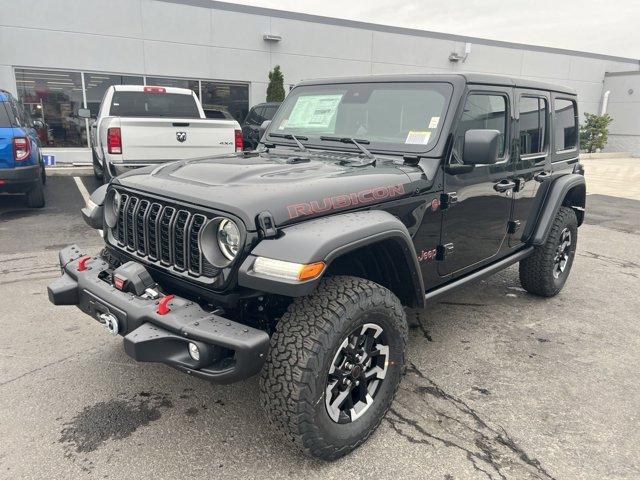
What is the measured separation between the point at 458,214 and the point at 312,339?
161 cm

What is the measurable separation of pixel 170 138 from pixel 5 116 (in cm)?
275

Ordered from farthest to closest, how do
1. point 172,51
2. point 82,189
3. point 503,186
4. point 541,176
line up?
point 172,51
point 82,189
point 541,176
point 503,186

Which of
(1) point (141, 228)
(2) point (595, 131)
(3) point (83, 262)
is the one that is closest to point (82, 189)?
(3) point (83, 262)

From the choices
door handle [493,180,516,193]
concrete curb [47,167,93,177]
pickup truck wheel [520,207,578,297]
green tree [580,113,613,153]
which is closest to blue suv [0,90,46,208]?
concrete curb [47,167,93,177]

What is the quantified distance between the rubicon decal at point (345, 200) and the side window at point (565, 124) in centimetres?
250

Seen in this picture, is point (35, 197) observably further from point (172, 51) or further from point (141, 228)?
point (172, 51)

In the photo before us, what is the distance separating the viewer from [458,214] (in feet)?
11.0

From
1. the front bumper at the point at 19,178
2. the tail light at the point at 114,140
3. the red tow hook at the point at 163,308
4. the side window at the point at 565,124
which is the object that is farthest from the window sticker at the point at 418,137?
the front bumper at the point at 19,178

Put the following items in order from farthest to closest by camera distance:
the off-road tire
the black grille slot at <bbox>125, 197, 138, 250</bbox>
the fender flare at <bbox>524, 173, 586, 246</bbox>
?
the off-road tire → the fender flare at <bbox>524, 173, 586, 246</bbox> → the black grille slot at <bbox>125, 197, 138, 250</bbox>

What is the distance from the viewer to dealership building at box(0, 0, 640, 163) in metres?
12.7

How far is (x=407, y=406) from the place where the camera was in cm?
298

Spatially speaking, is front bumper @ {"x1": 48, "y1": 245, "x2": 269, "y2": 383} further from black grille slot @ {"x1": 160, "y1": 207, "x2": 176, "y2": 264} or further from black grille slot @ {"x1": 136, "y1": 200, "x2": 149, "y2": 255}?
black grille slot @ {"x1": 136, "y1": 200, "x2": 149, "y2": 255}

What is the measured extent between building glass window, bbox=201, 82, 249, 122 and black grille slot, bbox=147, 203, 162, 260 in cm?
1260

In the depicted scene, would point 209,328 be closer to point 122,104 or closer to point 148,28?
point 122,104
